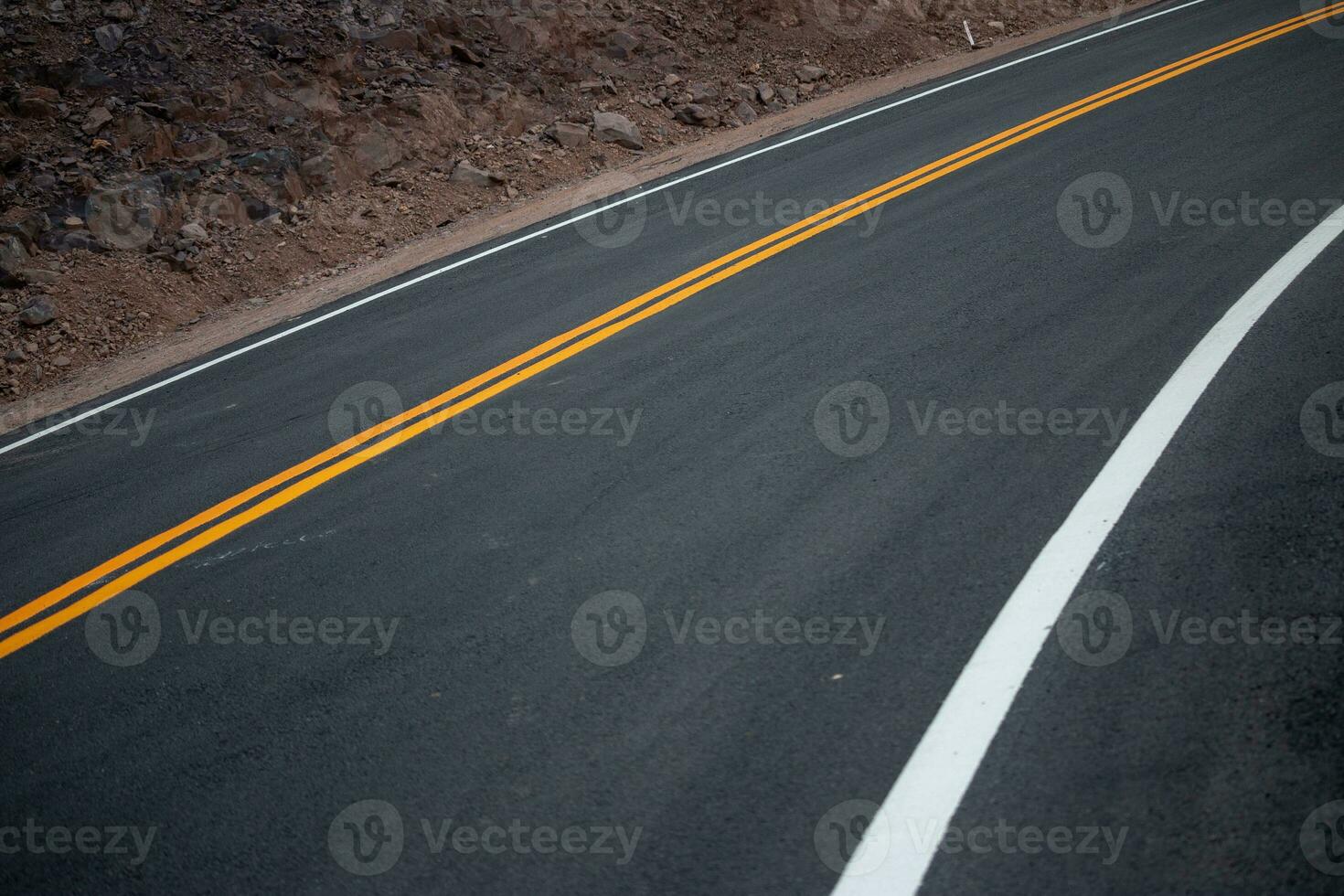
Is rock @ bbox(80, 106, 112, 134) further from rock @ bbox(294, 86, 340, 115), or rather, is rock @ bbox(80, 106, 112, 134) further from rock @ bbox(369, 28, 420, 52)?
rock @ bbox(369, 28, 420, 52)

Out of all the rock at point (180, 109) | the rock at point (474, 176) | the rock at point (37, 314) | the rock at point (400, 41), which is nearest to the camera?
the rock at point (37, 314)

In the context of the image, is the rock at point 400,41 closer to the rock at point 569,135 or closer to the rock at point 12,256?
the rock at point 569,135

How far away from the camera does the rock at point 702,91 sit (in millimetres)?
15250

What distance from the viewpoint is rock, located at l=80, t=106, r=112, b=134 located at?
497 inches

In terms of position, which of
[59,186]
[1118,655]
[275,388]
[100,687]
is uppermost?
[59,186]

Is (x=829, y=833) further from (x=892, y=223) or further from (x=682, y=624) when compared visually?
(x=892, y=223)

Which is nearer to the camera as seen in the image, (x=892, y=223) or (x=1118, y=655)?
(x=1118, y=655)

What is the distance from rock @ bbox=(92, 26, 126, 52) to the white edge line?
7.22 meters

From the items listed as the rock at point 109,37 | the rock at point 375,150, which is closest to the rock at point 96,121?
the rock at point 109,37

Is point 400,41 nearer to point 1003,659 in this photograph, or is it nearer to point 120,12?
point 120,12

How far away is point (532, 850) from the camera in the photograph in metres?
3.18

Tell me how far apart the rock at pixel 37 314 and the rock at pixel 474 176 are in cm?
493

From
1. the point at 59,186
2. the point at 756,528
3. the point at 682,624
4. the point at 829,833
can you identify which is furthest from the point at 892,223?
the point at 59,186

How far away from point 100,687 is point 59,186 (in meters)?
9.74
